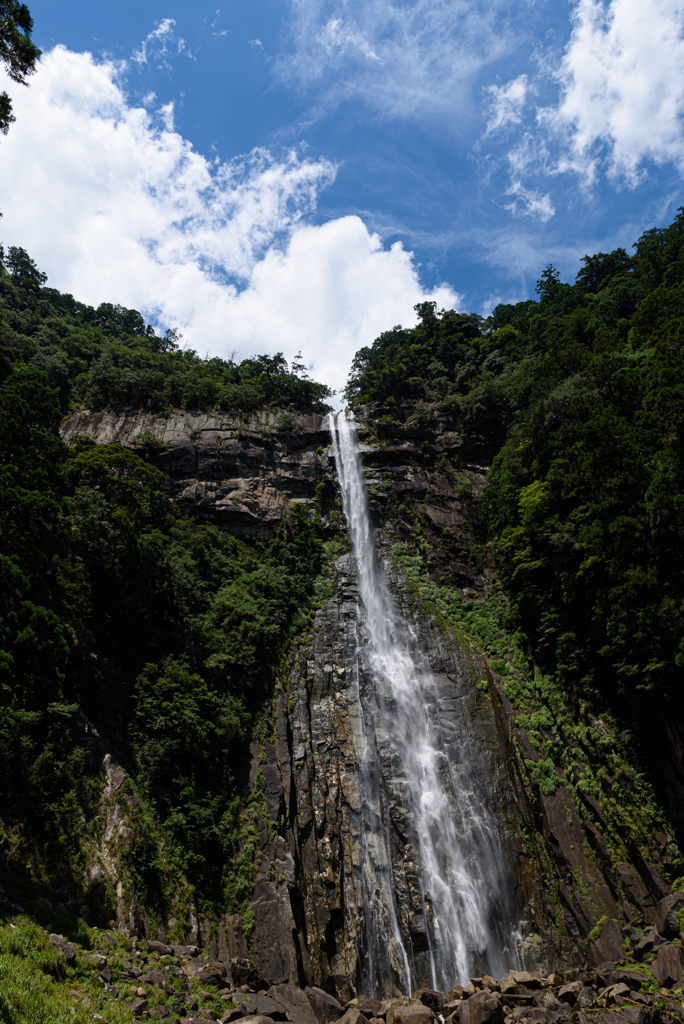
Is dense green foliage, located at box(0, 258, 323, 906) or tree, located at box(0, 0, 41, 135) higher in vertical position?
tree, located at box(0, 0, 41, 135)

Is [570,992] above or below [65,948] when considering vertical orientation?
below

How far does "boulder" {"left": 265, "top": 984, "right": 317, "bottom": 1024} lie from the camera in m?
10.0

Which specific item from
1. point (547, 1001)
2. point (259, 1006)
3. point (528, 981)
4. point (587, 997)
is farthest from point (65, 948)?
point (587, 997)

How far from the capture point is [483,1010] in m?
9.31

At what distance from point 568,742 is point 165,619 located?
15.6 metres

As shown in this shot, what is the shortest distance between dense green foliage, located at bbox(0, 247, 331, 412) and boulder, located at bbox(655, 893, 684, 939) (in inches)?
1184

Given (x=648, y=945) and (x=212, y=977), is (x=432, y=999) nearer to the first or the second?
(x=212, y=977)

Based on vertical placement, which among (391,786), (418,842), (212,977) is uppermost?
(391,786)

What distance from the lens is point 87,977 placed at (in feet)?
26.2

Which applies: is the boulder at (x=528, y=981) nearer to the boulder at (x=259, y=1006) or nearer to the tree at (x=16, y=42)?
the boulder at (x=259, y=1006)

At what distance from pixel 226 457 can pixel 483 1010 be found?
2514cm

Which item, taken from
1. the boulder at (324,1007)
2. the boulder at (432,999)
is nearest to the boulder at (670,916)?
the boulder at (432,999)

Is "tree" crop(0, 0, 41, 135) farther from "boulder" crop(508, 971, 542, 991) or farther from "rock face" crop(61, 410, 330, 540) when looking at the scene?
"boulder" crop(508, 971, 542, 991)

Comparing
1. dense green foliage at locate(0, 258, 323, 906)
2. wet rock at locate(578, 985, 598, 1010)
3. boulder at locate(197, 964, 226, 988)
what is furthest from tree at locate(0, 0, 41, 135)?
wet rock at locate(578, 985, 598, 1010)
